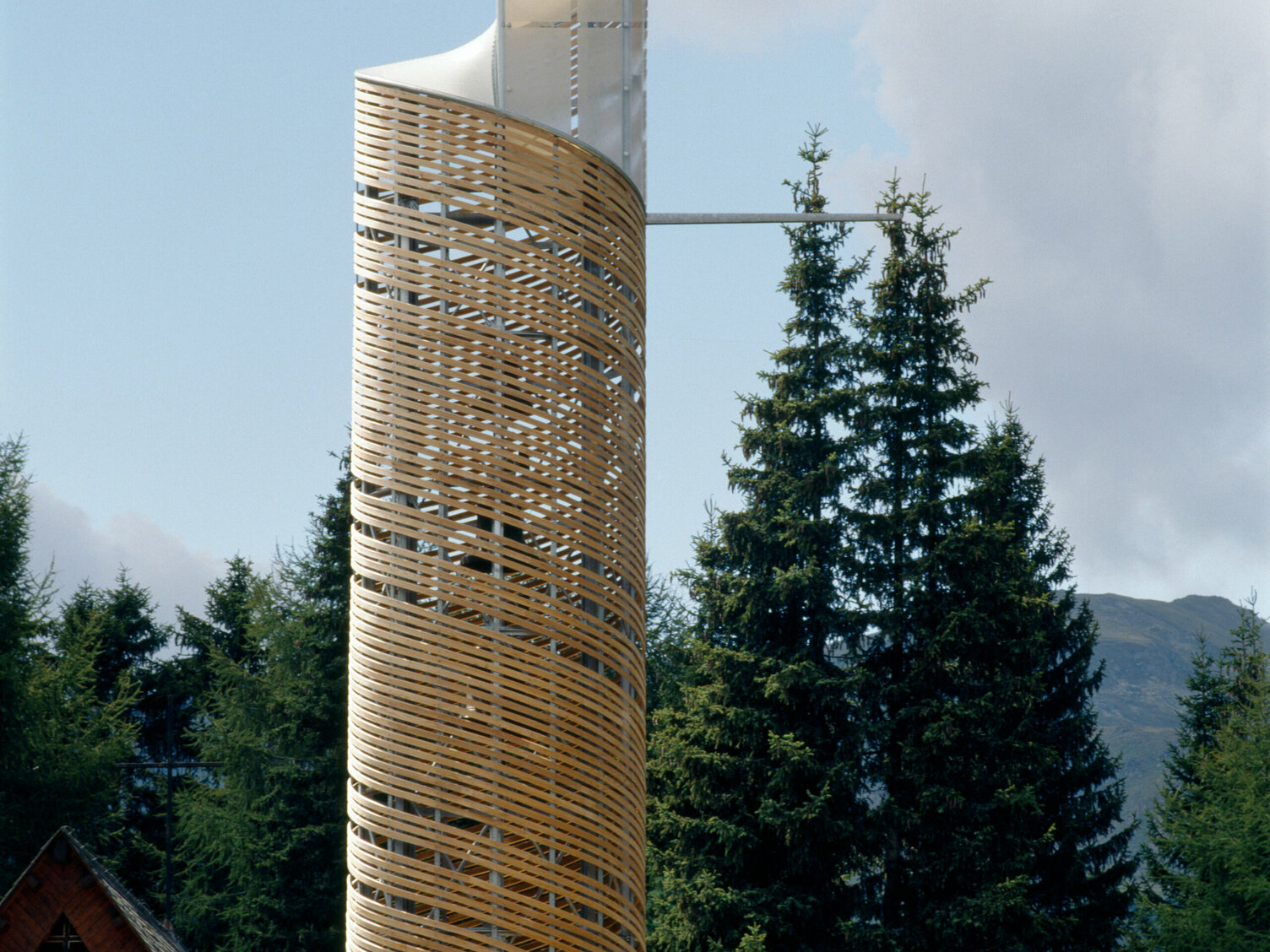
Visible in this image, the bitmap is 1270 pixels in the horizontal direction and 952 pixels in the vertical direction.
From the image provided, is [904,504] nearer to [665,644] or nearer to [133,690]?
[665,644]

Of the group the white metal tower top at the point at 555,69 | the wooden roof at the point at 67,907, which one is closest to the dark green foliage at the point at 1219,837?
the wooden roof at the point at 67,907

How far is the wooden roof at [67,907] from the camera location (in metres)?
15.1

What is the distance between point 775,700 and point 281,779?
805 cm

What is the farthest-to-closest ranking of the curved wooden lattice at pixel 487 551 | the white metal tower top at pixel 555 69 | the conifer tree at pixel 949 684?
the conifer tree at pixel 949 684
the white metal tower top at pixel 555 69
the curved wooden lattice at pixel 487 551

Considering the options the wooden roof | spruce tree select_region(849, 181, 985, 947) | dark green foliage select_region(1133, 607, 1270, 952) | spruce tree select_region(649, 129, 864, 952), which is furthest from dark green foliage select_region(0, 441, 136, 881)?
dark green foliage select_region(1133, 607, 1270, 952)

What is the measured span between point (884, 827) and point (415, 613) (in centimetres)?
964

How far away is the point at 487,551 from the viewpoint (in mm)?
9391

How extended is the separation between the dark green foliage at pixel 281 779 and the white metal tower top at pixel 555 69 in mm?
13275

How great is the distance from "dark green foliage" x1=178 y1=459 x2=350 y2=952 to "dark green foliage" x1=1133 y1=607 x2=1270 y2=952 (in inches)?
441

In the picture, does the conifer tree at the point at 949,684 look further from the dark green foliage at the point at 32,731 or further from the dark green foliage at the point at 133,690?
the dark green foliage at the point at 133,690

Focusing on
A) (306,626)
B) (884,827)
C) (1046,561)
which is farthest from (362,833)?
(1046,561)

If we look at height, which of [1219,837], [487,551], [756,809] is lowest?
[1219,837]

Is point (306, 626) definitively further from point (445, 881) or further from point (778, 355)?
point (445, 881)

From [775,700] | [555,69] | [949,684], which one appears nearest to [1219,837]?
[949,684]
